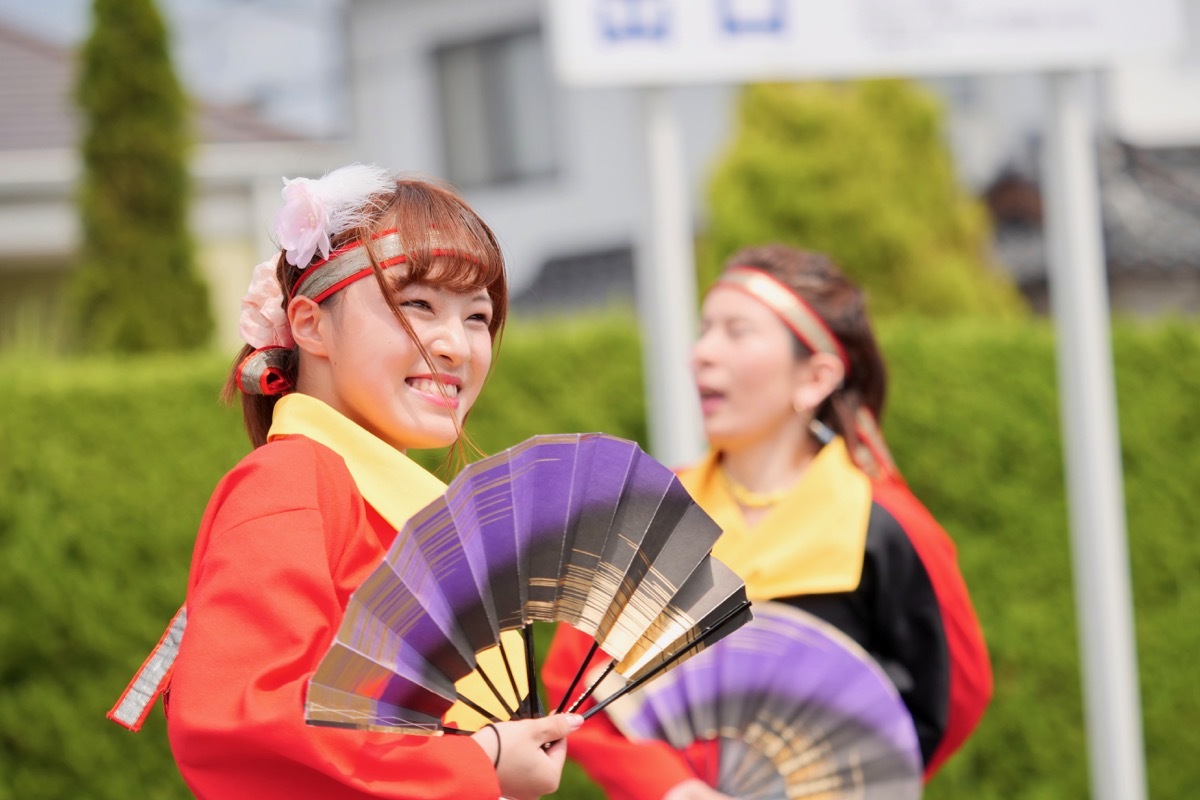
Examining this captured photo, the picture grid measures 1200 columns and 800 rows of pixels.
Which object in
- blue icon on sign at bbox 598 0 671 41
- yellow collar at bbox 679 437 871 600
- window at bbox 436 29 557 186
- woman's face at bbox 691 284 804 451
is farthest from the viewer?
window at bbox 436 29 557 186

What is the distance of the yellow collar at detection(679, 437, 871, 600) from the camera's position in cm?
278

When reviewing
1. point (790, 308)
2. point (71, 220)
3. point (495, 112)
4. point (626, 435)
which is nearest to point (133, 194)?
point (626, 435)

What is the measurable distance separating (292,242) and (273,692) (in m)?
0.59

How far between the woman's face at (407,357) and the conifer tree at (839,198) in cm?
705

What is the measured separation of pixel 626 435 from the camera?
216 inches

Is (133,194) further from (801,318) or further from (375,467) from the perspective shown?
(375,467)

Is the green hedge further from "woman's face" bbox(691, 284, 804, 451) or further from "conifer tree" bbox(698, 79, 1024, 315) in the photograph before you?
"conifer tree" bbox(698, 79, 1024, 315)

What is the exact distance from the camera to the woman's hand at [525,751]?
1604mm

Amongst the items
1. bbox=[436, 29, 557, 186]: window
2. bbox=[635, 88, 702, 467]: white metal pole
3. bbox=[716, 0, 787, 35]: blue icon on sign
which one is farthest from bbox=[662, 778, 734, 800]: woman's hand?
bbox=[436, 29, 557, 186]: window

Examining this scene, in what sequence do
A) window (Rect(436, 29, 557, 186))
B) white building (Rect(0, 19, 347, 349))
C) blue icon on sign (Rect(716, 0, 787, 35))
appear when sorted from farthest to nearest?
window (Rect(436, 29, 557, 186))
white building (Rect(0, 19, 347, 349))
blue icon on sign (Rect(716, 0, 787, 35))

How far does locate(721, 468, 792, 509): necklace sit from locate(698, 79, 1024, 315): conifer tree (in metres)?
5.90

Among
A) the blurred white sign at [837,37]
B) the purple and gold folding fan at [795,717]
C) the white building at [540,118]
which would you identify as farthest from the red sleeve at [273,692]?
the white building at [540,118]

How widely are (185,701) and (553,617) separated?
0.42 metres

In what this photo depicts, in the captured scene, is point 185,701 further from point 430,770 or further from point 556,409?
point 556,409
